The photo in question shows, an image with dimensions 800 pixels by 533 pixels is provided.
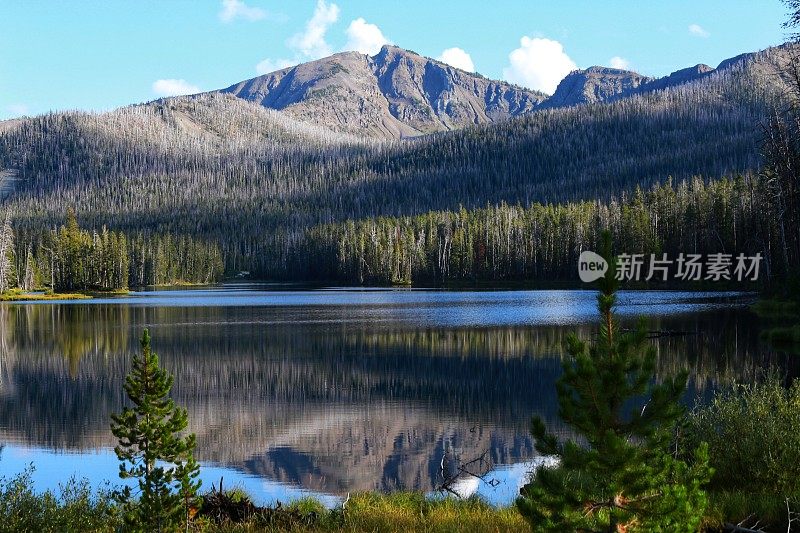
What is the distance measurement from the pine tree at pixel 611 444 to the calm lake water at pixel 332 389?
24.4 ft

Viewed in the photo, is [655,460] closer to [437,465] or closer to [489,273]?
[437,465]

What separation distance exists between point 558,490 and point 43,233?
16279 cm

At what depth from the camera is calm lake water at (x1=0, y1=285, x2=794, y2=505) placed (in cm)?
2011

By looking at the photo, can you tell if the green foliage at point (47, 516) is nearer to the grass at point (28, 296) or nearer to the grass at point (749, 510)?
the grass at point (749, 510)

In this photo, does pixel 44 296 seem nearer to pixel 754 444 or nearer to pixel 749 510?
pixel 754 444

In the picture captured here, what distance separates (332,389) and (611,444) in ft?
83.5

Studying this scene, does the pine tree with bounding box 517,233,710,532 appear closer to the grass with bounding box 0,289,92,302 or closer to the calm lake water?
the calm lake water

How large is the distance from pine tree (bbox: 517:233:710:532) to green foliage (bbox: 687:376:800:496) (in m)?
5.39

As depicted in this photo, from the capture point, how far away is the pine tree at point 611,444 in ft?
23.1

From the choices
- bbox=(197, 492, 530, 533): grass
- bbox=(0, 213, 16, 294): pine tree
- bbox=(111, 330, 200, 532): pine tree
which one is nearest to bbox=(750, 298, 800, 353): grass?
bbox=(197, 492, 530, 533): grass

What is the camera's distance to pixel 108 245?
454 ft

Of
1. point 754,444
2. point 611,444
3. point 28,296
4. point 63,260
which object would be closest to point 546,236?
point 63,260

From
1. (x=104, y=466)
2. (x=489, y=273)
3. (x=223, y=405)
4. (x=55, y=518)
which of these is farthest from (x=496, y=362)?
(x=489, y=273)

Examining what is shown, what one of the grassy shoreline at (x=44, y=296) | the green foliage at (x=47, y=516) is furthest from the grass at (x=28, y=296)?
the green foliage at (x=47, y=516)
